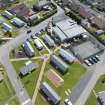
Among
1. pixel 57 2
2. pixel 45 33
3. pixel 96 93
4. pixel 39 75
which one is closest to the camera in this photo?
pixel 96 93

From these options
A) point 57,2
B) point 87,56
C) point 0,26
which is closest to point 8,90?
point 87,56

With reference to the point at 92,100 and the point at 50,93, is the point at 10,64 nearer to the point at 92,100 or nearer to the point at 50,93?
the point at 50,93

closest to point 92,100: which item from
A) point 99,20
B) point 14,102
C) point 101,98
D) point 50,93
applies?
point 101,98

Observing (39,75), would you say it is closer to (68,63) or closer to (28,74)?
(28,74)

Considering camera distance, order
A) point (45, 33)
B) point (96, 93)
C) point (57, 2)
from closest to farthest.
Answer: point (96, 93)
point (45, 33)
point (57, 2)

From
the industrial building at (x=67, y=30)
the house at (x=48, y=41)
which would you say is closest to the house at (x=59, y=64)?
the house at (x=48, y=41)

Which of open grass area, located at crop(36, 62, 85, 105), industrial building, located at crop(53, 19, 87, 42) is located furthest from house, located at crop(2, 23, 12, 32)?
open grass area, located at crop(36, 62, 85, 105)

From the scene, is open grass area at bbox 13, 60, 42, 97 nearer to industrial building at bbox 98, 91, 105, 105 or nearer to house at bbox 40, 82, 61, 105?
house at bbox 40, 82, 61, 105
